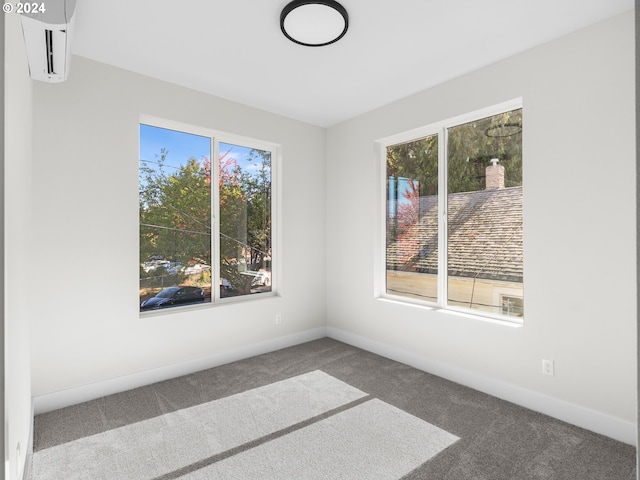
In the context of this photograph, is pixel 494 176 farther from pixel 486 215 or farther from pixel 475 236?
pixel 475 236

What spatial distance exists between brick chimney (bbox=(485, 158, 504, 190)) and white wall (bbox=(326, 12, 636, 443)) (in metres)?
0.30

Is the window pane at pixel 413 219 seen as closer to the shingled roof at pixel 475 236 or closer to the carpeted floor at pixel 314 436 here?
the shingled roof at pixel 475 236

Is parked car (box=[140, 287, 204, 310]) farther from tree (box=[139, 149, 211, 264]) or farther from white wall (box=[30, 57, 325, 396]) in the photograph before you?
tree (box=[139, 149, 211, 264])

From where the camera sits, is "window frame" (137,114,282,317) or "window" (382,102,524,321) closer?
"window" (382,102,524,321)

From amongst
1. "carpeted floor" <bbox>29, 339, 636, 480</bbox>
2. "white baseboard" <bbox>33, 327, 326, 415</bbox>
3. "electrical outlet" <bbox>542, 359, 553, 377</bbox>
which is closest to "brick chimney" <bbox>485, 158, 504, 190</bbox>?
"electrical outlet" <bbox>542, 359, 553, 377</bbox>

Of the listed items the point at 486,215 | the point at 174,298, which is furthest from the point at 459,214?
the point at 174,298

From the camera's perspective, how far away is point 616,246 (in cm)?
222

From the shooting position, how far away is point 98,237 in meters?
2.77

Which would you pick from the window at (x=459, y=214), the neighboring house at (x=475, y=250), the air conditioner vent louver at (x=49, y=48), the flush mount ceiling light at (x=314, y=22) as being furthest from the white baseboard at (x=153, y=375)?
the flush mount ceiling light at (x=314, y=22)

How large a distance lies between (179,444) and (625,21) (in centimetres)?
380

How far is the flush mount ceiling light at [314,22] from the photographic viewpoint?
6.91ft

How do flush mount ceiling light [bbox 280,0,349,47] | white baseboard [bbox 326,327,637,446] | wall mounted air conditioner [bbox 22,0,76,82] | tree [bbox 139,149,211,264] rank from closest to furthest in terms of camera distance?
wall mounted air conditioner [bbox 22,0,76,82]
flush mount ceiling light [bbox 280,0,349,47]
white baseboard [bbox 326,327,637,446]
tree [bbox 139,149,211,264]

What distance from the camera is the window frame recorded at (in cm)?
326

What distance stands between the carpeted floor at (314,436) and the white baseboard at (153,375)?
8cm
